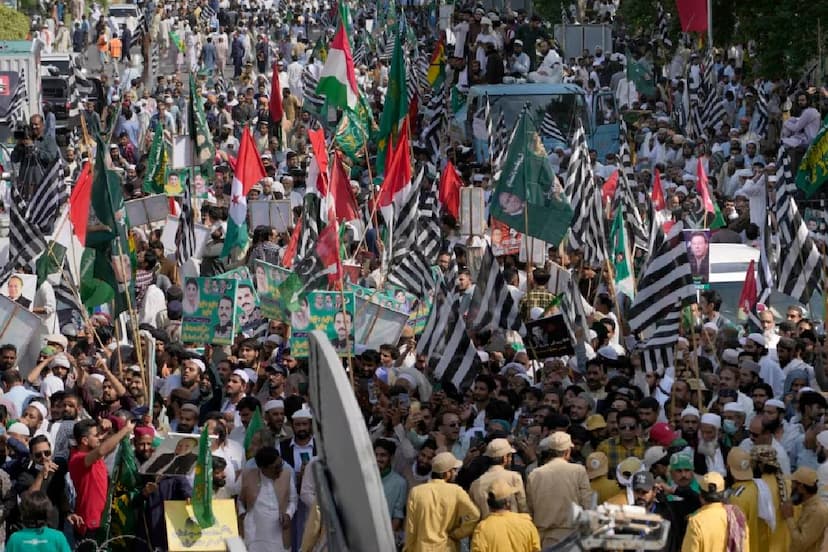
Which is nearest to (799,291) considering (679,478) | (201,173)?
(679,478)

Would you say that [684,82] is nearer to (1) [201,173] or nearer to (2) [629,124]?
(2) [629,124]

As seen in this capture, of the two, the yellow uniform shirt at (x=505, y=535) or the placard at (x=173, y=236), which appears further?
the placard at (x=173, y=236)

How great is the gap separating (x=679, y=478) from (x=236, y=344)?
6747 millimetres

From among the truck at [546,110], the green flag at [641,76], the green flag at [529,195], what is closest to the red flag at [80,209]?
the green flag at [529,195]

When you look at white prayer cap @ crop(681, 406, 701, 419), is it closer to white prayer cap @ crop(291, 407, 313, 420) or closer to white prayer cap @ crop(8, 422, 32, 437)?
white prayer cap @ crop(291, 407, 313, 420)

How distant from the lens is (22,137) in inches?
1099

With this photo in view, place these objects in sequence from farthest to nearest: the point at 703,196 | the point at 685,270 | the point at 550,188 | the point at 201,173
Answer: the point at 201,173
the point at 703,196
the point at 550,188
the point at 685,270

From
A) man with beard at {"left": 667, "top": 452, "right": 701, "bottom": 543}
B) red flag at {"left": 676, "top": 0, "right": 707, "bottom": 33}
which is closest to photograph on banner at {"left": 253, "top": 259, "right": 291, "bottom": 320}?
man with beard at {"left": 667, "top": 452, "right": 701, "bottom": 543}

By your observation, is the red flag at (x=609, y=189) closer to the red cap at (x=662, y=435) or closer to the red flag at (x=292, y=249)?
the red flag at (x=292, y=249)

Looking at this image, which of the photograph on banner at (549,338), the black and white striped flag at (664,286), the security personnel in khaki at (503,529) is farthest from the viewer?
the photograph on banner at (549,338)

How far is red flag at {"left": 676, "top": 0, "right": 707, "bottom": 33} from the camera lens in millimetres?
35344

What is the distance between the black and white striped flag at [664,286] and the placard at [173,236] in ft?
23.5

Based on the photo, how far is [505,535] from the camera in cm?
1130

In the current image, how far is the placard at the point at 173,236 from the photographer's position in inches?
897
